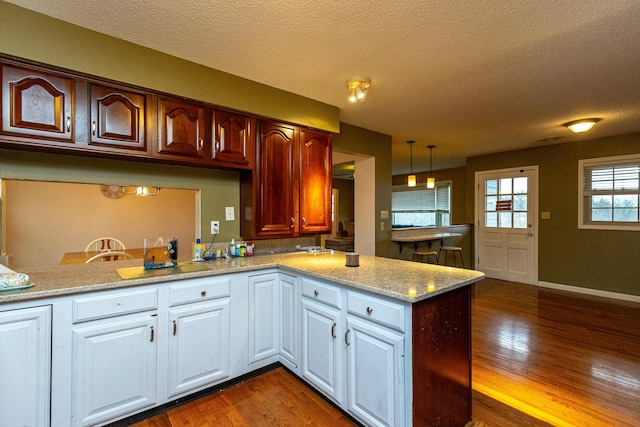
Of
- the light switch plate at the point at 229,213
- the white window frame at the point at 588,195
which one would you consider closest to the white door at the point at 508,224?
the white window frame at the point at 588,195

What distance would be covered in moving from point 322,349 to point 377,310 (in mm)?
601

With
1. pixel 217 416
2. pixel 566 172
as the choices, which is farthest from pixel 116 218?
pixel 566 172

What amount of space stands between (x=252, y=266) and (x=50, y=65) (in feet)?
5.63

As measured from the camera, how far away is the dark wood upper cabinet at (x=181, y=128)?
2.12 m

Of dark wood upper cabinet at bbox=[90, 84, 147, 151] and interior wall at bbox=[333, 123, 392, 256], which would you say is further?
interior wall at bbox=[333, 123, 392, 256]

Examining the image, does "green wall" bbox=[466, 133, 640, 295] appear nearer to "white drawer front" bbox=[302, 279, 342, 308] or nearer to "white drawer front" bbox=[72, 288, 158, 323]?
"white drawer front" bbox=[302, 279, 342, 308]

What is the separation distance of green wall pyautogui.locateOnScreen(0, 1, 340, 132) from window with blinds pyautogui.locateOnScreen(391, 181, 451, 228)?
18.6 feet

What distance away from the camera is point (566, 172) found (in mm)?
4836

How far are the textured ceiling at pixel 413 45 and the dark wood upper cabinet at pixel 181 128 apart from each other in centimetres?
37

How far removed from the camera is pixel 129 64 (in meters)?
2.00

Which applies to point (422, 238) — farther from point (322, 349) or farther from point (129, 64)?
point (129, 64)

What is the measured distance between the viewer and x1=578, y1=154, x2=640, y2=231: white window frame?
4270 millimetres

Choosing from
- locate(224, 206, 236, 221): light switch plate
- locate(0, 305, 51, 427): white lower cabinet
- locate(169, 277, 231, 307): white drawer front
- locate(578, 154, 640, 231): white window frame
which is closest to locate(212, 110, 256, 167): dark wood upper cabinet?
locate(224, 206, 236, 221): light switch plate

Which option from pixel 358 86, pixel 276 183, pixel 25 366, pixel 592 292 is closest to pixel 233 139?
pixel 276 183
